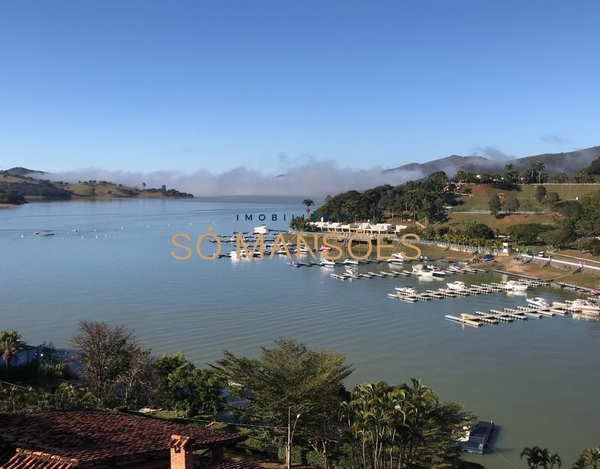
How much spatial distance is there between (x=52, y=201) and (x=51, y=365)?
590ft

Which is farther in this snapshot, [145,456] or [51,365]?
[51,365]

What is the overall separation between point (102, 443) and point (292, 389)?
5.79 meters

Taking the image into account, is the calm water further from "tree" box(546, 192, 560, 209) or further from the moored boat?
"tree" box(546, 192, 560, 209)

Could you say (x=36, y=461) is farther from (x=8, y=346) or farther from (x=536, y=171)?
(x=536, y=171)

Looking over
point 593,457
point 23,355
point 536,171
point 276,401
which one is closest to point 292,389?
point 276,401

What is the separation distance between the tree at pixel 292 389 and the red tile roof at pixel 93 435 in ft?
12.4

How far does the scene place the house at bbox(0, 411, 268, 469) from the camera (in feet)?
20.5

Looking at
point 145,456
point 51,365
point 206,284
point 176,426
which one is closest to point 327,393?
point 176,426

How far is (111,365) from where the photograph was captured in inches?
634

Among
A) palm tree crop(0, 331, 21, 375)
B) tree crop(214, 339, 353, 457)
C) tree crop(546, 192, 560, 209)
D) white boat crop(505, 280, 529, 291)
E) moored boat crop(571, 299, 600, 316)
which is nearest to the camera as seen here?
tree crop(214, 339, 353, 457)

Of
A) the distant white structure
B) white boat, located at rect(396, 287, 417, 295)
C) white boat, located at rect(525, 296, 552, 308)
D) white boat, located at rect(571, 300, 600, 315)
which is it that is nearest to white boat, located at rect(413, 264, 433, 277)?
white boat, located at rect(396, 287, 417, 295)

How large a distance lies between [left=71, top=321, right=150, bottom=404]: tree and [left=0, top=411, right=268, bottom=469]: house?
596 cm

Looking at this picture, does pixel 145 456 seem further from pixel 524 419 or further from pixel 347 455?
pixel 524 419

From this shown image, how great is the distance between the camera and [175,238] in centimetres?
7250
